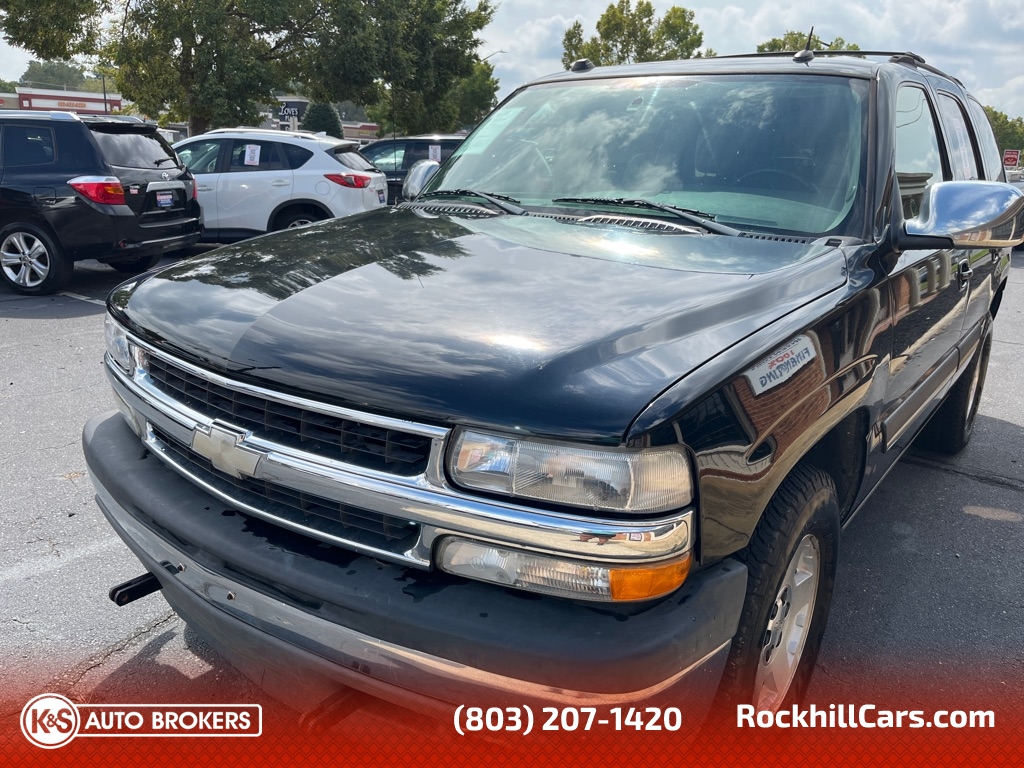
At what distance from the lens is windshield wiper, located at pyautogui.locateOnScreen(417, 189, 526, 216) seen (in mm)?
3153

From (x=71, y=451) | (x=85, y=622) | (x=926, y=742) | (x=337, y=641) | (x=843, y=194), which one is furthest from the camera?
(x=71, y=451)

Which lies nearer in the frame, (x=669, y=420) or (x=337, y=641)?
(x=669, y=420)

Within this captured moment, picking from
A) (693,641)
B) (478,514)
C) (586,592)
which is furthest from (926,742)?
(478,514)

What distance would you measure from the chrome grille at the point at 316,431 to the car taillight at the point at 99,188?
24.5 ft

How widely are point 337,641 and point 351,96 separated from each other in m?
22.8

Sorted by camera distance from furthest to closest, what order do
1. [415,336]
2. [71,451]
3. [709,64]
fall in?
[71,451] → [709,64] → [415,336]

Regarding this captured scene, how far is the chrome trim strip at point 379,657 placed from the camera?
170 centimetres

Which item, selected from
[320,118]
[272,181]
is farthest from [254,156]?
[320,118]

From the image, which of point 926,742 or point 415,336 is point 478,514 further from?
point 926,742

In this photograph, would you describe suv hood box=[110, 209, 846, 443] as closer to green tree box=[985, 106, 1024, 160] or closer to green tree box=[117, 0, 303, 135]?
green tree box=[117, 0, 303, 135]

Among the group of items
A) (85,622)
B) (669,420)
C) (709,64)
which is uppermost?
(709,64)

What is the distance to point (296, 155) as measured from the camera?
1142 cm

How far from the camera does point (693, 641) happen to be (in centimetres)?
177

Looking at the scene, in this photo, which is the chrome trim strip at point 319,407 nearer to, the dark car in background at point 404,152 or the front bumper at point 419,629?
the front bumper at point 419,629
